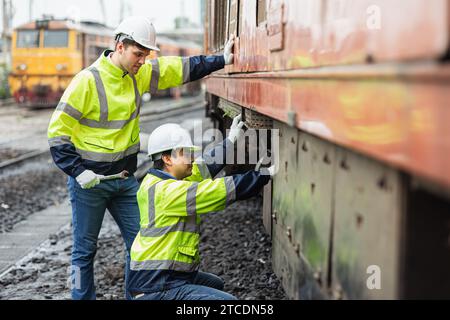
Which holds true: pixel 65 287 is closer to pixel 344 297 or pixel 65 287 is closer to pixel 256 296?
pixel 256 296

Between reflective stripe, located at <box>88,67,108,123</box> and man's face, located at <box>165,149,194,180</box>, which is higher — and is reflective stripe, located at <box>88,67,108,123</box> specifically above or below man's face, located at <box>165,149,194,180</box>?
above

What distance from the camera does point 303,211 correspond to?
10.0 feet

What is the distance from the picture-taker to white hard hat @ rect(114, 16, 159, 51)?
4.55m

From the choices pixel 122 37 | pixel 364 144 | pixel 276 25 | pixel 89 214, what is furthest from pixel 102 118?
pixel 364 144

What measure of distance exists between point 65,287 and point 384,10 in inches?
184

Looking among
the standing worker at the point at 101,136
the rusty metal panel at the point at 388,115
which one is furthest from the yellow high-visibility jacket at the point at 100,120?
the rusty metal panel at the point at 388,115

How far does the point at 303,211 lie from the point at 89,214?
2140 mm

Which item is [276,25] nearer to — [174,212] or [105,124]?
[174,212]

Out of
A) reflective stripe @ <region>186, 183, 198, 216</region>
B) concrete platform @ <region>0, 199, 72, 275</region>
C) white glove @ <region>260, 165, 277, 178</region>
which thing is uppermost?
white glove @ <region>260, 165, 277, 178</region>

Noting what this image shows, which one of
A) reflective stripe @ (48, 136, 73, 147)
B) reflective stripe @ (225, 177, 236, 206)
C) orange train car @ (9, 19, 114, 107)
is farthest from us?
orange train car @ (9, 19, 114, 107)

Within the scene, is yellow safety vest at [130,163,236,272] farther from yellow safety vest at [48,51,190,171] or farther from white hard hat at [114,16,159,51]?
white hard hat at [114,16,159,51]

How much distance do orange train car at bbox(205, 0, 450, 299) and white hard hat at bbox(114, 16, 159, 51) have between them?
1352 millimetres

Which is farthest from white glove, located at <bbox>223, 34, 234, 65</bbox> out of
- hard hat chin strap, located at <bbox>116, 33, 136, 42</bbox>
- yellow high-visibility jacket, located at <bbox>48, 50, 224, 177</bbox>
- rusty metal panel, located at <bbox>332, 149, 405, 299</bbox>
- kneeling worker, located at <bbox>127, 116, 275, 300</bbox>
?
rusty metal panel, located at <bbox>332, 149, 405, 299</bbox>
